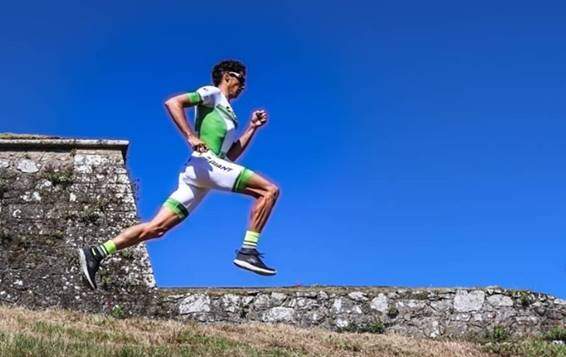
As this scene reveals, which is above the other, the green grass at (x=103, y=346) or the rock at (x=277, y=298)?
the rock at (x=277, y=298)

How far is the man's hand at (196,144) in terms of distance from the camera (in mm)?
8438

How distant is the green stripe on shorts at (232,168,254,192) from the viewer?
8.47 meters

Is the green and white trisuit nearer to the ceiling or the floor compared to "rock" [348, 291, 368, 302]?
nearer to the floor

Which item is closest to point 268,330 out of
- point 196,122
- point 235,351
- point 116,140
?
point 235,351

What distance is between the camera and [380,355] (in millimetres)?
9969

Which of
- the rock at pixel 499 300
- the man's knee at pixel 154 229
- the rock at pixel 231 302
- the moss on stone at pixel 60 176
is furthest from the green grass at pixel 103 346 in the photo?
the moss on stone at pixel 60 176

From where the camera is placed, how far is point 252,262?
8406 mm

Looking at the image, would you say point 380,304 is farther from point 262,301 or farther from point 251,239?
point 251,239

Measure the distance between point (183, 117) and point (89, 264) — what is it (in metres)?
1.71

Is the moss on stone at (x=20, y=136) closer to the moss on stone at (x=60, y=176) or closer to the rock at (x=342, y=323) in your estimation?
the moss on stone at (x=60, y=176)

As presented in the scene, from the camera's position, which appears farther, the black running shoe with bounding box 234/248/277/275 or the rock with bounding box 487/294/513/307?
the rock with bounding box 487/294/513/307

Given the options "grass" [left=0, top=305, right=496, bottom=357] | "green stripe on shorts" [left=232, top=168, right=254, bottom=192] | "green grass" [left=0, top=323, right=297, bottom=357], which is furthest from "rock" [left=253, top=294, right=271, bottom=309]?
"green stripe on shorts" [left=232, top=168, right=254, bottom=192]

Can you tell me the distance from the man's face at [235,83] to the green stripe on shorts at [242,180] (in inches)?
39.0

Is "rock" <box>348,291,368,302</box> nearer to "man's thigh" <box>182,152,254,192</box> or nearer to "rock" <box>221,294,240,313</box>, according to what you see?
"rock" <box>221,294,240,313</box>
